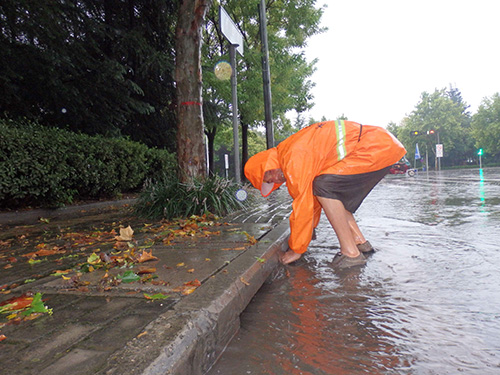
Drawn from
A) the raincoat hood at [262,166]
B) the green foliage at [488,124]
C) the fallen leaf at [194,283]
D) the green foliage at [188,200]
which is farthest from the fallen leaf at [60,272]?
the green foliage at [488,124]

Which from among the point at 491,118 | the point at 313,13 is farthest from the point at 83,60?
the point at 491,118

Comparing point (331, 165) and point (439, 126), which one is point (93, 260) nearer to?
point (331, 165)

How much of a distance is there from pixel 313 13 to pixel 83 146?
14.0 m

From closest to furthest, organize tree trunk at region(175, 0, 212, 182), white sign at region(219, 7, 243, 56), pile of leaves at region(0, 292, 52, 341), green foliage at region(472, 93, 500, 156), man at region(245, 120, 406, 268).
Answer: pile of leaves at region(0, 292, 52, 341)
man at region(245, 120, 406, 268)
white sign at region(219, 7, 243, 56)
tree trunk at region(175, 0, 212, 182)
green foliage at region(472, 93, 500, 156)

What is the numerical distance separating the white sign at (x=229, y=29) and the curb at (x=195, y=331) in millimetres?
4733

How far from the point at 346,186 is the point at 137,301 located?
2.18 meters

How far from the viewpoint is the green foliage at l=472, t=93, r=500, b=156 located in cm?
5241

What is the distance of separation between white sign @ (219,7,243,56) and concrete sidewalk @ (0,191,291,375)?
373cm

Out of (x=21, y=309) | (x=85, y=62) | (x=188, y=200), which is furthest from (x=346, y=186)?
(x=85, y=62)

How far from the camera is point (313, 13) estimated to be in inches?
684

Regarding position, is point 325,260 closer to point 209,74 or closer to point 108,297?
point 108,297

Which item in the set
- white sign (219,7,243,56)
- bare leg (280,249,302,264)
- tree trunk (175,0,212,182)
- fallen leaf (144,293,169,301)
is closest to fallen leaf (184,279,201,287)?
fallen leaf (144,293,169,301)

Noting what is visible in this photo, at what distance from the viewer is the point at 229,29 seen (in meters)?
6.33

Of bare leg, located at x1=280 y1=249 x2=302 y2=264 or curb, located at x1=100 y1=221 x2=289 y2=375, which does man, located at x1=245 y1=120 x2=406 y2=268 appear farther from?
curb, located at x1=100 y1=221 x2=289 y2=375
